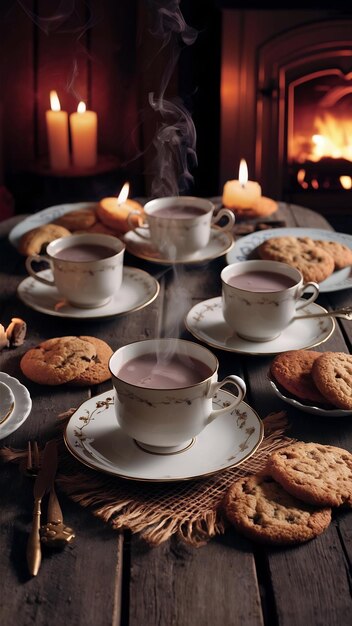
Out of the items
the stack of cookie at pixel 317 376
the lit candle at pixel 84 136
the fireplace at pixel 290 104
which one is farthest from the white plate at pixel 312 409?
the fireplace at pixel 290 104

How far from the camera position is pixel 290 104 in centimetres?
340

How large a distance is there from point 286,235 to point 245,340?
0.60 m

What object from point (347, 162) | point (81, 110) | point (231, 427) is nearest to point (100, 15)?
point (81, 110)

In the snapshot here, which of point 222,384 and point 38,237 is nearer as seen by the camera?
point 222,384

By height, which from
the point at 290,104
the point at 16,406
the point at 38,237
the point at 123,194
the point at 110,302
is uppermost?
the point at 290,104

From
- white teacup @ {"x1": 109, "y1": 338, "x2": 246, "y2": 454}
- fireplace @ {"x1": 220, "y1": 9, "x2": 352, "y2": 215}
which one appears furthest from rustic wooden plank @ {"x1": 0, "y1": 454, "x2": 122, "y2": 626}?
fireplace @ {"x1": 220, "y1": 9, "x2": 352, "y2": 215}

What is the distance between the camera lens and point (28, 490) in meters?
1.02

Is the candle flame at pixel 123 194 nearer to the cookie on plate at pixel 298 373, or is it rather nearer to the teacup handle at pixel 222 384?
the cookie on plate at pixel 298 373

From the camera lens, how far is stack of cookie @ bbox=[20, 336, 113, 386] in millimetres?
1287

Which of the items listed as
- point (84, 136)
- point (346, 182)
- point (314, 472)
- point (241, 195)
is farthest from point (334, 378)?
point (346, 182)

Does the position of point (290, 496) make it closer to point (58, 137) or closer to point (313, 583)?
point (313, 583)

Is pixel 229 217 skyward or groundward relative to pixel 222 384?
skyward

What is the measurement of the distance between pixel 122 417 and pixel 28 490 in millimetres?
160

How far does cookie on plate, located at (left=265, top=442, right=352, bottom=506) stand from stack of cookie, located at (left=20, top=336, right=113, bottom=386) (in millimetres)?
382
